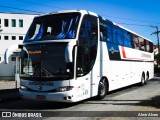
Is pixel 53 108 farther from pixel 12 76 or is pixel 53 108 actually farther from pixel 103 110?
pixel 12 76

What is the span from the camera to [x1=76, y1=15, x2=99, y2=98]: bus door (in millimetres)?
13070

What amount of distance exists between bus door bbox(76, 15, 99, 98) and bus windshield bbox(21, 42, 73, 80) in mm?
607

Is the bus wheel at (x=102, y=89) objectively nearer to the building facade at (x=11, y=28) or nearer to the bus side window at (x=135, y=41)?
the bus side window at (x=135, y=41)

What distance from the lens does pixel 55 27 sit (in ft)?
44.4

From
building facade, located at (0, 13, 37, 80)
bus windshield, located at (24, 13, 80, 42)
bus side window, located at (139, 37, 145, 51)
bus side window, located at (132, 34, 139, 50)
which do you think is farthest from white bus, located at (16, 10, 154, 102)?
building facade, located at (0, 13, 37, 80)

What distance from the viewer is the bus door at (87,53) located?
1307cm

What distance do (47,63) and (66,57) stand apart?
134 cm

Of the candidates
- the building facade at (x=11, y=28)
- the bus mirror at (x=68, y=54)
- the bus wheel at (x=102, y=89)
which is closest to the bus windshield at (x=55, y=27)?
the bus mirror at (x=68, y=54)

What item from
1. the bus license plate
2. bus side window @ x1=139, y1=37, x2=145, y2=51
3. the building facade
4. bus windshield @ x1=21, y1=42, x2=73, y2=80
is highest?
the building facade

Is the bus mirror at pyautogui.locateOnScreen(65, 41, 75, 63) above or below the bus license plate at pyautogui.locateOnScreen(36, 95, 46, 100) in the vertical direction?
above

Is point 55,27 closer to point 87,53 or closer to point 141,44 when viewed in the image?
point 87,53

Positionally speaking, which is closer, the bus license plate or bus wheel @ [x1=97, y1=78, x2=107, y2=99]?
the bus license plate

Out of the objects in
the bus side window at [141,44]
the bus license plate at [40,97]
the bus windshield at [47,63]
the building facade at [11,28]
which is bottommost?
the bus license plate at [40,97]

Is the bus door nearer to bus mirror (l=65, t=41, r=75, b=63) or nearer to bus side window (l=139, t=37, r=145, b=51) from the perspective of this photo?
bus mirror (l=65, t=41, r=75, b=63)
